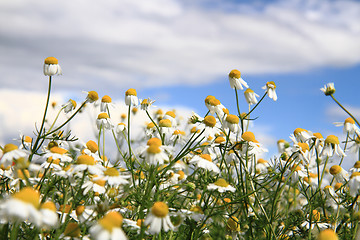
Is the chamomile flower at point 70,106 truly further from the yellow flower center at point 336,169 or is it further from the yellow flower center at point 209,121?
the yellow flower center at point 336,169

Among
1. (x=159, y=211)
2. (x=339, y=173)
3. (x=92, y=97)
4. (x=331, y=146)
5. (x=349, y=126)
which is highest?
(x=349, y=126)

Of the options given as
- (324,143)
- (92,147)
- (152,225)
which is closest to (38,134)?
(92,147)

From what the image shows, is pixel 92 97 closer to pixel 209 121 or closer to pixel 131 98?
pixel 131 98

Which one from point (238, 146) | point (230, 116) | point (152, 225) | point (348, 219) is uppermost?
point (230, 116)

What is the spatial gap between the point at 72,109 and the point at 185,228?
4.65 ft

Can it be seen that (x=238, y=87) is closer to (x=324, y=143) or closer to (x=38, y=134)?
(x=324, y=143)

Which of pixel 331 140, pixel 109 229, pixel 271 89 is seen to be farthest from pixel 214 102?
pixel 109 229

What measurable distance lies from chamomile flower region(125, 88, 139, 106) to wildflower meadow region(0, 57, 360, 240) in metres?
0.01

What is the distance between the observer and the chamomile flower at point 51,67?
272 cm

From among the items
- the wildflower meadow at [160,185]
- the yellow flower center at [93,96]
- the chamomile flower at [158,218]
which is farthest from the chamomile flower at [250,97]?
the chamomile flower at [158,218]

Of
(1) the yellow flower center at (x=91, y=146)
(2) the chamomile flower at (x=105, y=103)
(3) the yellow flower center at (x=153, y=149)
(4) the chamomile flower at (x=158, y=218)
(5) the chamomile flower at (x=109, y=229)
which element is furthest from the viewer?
(2) the chamomile flower at (x=105, y=103)

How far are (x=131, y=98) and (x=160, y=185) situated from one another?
81 centimetres

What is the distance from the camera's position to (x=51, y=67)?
8.95ft

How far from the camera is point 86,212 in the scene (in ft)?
6.72
